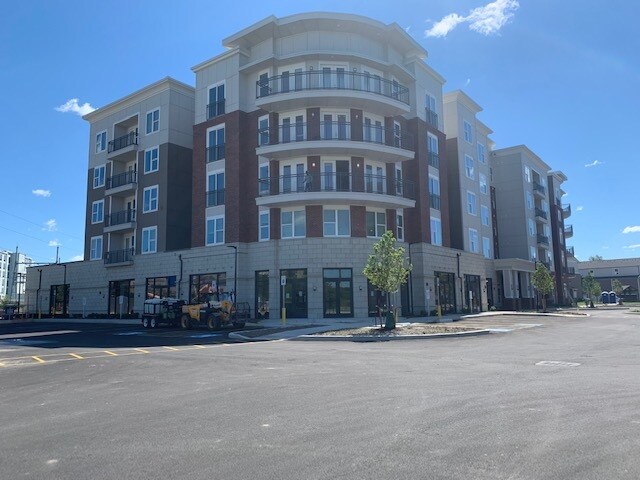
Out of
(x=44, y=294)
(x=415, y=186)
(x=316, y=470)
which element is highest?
(x=415, y=186)

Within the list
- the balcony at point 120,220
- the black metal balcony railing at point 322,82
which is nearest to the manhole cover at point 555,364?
the black metal balcony railing at point 322,82

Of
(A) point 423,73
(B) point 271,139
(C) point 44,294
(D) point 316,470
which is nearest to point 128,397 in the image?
(D) point 316,470

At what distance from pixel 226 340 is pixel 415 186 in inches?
833

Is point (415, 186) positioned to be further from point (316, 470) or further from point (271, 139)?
point (316, 470)

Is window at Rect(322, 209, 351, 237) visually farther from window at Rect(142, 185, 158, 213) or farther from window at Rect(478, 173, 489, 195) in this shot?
window at Rect(478, 173, 489, 195)

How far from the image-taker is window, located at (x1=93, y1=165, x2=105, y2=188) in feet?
151

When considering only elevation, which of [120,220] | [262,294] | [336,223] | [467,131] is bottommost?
[262,294]

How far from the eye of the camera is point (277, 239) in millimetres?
33031

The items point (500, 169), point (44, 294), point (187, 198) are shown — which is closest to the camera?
point (187, 198)

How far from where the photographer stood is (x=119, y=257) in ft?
138

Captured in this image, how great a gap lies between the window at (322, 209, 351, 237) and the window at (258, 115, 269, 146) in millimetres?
6581

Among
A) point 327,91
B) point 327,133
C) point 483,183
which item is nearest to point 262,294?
point 327,133

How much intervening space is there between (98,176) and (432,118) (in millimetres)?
30291

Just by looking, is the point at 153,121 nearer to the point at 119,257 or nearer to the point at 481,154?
the point at 119,257
